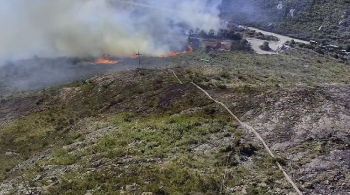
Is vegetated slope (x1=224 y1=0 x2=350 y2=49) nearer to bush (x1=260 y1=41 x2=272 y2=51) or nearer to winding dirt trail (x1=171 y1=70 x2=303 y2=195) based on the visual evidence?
bush (x1=260 y1=41 x2=272 y2=51)

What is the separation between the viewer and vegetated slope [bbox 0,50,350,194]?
34.9 metres

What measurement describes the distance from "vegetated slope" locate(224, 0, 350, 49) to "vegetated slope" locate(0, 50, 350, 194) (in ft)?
159

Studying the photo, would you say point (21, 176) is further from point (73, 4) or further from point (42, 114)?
point (73, 4)

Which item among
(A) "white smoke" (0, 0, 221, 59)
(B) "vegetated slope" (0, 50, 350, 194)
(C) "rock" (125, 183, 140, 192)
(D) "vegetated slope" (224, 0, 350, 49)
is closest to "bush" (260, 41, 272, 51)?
(D) "vegetated slope" (224, 0, 350, 49)

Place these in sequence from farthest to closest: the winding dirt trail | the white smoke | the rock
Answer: the white smoke, the rock, the winding dirt trail

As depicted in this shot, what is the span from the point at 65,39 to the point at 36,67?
32.8 ft

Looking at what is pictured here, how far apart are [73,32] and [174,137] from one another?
5599 centimetres

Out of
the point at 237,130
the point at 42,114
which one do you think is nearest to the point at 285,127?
the point at 237,130

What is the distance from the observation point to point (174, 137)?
1689 inches

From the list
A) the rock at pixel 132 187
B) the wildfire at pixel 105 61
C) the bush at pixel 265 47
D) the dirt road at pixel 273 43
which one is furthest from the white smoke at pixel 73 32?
the rock at pixel 132 187

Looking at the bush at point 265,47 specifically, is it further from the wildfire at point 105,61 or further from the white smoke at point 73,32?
the wildfire at point 105,61

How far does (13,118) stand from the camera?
61688 millimetres

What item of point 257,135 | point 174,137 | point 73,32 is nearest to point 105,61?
point 73,32

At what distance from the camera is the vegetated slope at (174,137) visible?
3491 centimetres
